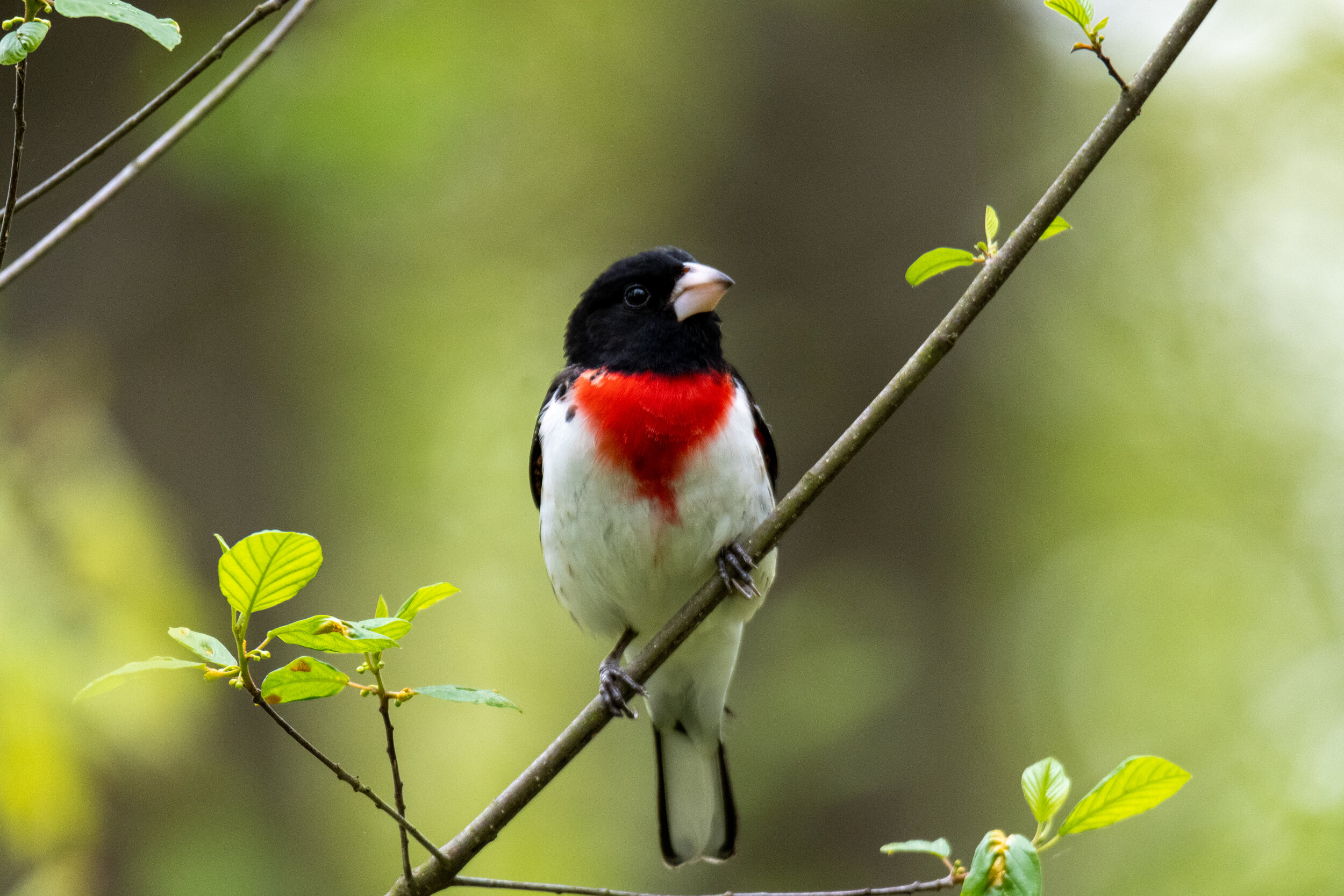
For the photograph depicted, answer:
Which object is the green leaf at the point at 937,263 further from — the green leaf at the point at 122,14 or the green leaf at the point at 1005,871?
the green leaf at the point at 122,14

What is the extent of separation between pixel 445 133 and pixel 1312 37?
7592 mm

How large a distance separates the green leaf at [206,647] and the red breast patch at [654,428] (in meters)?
1.72

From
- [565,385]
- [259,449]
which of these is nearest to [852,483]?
[565,385]

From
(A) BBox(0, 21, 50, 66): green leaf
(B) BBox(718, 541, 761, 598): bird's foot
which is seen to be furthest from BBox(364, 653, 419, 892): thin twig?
(B) BBox(718, 541, 761, 598): bird's foot

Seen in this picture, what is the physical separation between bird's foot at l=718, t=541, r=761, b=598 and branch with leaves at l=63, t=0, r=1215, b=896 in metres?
0.51

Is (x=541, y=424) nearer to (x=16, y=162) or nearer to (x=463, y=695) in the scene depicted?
(x=463, y=695)

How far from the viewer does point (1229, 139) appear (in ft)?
32.1

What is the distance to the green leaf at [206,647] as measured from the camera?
1716 mm

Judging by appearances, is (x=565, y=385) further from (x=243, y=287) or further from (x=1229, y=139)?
(x=1229, y=139)

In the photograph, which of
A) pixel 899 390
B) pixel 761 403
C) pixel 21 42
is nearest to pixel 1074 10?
pixel 899 390

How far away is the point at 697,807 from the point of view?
13.3 feet

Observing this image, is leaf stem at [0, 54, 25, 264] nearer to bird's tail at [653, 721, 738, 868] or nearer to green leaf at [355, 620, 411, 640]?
green leaf at [355, 620, 411, 640]

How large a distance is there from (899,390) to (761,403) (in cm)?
338

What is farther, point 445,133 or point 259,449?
point 445,133
